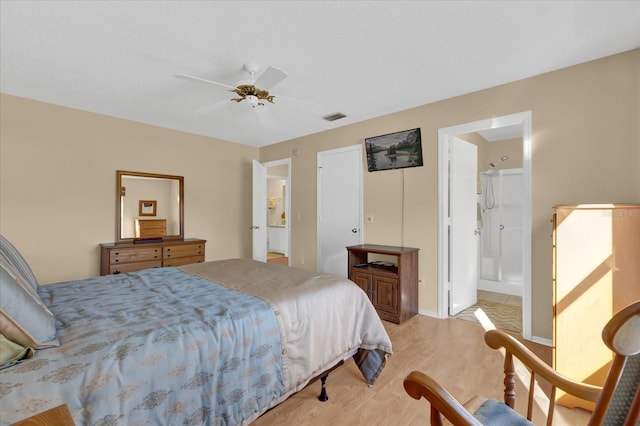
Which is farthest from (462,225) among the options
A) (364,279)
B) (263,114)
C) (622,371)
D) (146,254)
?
(146,254)

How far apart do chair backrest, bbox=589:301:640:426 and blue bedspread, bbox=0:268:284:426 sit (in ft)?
4.31

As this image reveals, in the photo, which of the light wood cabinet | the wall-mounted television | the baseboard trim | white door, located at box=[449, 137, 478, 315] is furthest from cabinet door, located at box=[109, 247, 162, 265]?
the light wood cabinet

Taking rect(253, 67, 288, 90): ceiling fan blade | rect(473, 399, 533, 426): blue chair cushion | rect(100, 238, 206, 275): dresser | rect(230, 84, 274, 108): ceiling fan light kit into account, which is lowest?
rect(473, 399, 533, 426): blue chair cushion

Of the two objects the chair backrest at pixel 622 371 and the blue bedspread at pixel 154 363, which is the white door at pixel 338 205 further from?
the chair backrest at pixel 622 371

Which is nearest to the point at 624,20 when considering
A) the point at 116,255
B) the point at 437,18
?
the point at 437,18

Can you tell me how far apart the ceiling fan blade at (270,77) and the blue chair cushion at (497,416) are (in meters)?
2.37

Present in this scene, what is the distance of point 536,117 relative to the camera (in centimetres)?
280

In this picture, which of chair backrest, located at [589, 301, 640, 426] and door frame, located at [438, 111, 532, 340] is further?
door frame, located at [438, 111, 532, 340]

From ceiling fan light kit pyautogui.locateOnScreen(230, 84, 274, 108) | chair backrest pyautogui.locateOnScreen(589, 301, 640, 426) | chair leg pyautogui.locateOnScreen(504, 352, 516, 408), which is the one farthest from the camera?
ceiling fan light kit pyautogui.locateOnScreen(230, 84, 274, 108)

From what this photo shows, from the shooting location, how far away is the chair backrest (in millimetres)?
653

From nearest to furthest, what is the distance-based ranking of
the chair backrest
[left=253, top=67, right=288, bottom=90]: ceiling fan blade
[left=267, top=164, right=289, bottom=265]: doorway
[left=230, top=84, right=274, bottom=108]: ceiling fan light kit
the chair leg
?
the chair backrest → the chair leg → [left=253, top=67, right=288, bottom=90]: ceiling fan blade → [left=230, top=84, right=274, bottom=108]: ceiling fan light kit → [left=267, top=164, right=289, bottom=265]: doorway

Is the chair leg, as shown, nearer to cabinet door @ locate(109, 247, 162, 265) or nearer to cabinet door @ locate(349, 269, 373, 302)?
cabinet door @ locate(349, 269, 373, 302)

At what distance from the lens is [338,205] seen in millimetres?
4578

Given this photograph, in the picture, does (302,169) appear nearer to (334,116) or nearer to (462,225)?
(334,116)
